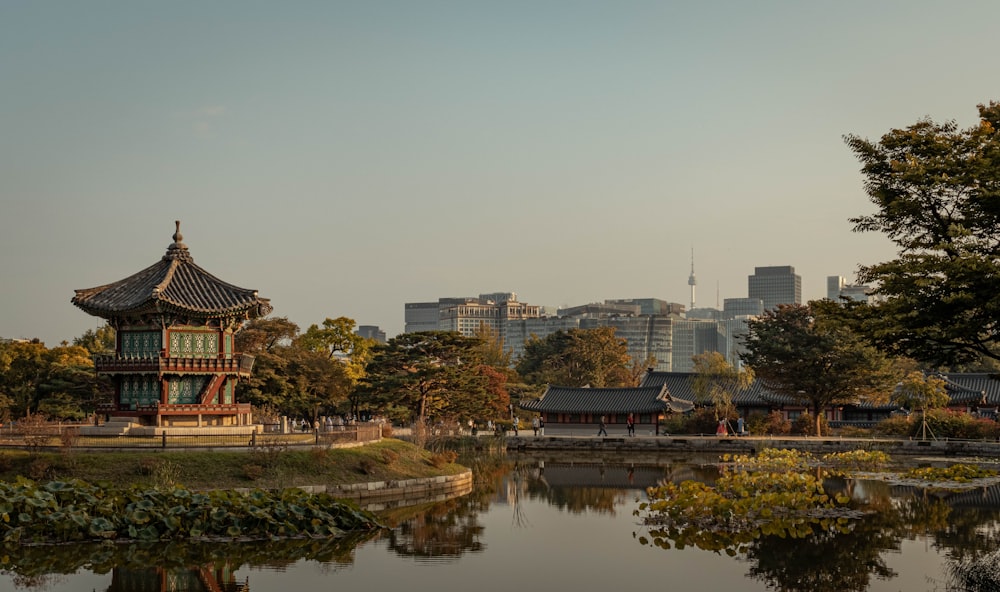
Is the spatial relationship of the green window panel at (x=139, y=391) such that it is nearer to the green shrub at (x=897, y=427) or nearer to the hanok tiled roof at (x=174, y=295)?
the hanok tiled roof at (x=174, y=295)

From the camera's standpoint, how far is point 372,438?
4244 cm

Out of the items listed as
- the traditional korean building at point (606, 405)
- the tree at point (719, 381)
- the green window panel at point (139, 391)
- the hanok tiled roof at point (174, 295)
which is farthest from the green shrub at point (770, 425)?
the green window panel at point (139, 391)

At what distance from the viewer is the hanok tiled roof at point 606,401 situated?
7394cm

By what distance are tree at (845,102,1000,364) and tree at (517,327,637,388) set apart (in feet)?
258

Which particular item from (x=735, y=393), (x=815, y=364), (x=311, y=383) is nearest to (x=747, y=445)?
(x=815, y=364)

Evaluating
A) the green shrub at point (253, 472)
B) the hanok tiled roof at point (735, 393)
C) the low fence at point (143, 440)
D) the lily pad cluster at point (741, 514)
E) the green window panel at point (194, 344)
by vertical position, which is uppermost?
the green window panel at point (194, 344)

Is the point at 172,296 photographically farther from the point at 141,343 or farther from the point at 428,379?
the point at 428,379

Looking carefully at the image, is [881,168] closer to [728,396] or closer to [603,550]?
[603,550]

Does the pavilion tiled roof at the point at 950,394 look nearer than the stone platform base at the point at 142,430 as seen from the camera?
No

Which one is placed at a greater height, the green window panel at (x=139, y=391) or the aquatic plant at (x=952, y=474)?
the green window panel at (x=139, y=391)

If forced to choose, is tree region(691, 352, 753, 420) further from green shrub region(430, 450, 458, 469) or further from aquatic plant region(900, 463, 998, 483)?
green shrub region(430, 450, 458, 469)

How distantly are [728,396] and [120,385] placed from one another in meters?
43.5

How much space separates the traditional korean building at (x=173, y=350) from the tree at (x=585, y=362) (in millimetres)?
58593

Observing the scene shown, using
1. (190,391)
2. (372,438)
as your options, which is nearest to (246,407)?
(190,391)
